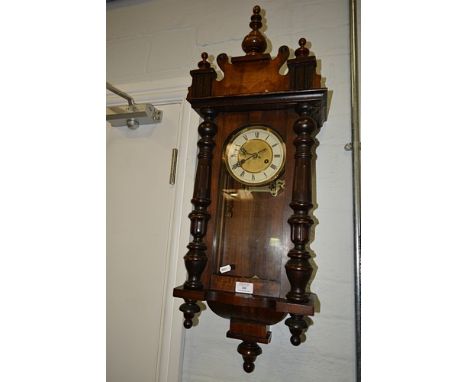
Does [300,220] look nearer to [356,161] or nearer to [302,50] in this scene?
[356,161]

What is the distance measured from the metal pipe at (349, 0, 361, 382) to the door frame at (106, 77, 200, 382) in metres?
0.55

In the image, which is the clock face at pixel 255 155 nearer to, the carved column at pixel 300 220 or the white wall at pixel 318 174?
the carved column at pixel 300 220

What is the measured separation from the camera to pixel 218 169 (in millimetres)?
749

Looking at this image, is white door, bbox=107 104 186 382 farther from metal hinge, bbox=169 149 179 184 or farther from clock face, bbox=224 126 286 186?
clock face, bbox=224 126 286 186

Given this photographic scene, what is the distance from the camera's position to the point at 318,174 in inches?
34.0

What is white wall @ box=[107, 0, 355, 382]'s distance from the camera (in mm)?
778

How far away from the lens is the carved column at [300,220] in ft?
2.00

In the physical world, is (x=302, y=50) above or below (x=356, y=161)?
above

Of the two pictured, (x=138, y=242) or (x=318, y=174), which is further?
(x=138, y=242)

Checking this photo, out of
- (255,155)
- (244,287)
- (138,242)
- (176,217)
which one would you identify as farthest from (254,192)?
(138,242)

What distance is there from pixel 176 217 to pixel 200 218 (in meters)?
0.28
